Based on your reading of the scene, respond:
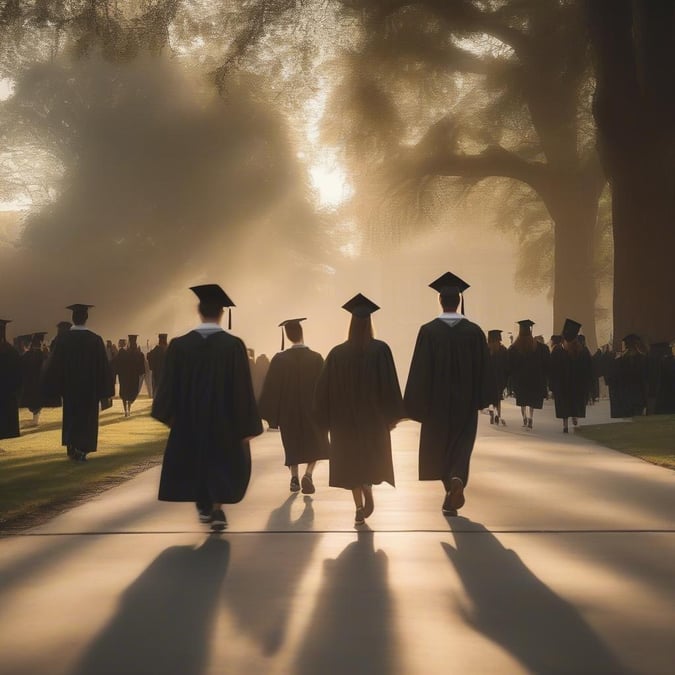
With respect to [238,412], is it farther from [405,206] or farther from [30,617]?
[405,206]

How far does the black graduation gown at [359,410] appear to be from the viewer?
918cm

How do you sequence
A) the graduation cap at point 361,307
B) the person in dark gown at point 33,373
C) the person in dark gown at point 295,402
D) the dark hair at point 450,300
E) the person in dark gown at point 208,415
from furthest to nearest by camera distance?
the person in dark gown at point 33,373
the person in dark gown at point 295,402
the dark hair at point 450,300
the graduation cap at point 361,307
the person in dark gown at point 208,415

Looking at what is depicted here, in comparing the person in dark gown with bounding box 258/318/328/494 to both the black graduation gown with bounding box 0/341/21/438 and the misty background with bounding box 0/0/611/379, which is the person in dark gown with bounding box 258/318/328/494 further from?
the misty background with bounding box 0/0/611/379

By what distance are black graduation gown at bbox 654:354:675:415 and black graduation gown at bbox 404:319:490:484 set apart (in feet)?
48.3

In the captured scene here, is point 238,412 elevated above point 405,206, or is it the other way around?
point 405,206

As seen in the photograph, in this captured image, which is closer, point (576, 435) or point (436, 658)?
point (436, 658)

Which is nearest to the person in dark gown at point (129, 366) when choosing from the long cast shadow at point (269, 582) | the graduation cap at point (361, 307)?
the graduation cap at point (361, 307)

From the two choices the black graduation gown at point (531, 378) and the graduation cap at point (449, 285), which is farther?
the black graduation gown at point (531, 378)

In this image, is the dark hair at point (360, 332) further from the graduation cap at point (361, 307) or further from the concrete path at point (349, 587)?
the concrete path at point (349, 587)

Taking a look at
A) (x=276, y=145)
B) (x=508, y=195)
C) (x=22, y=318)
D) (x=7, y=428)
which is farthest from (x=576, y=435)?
(x=22, y=318)

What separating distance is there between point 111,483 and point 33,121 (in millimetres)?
34372

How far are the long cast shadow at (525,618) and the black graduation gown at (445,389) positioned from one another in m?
2.17

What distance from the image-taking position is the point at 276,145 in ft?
150

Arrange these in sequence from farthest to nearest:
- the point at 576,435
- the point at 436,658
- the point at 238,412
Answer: the point at 576,435, the point at 238,412, the point at 436,658
